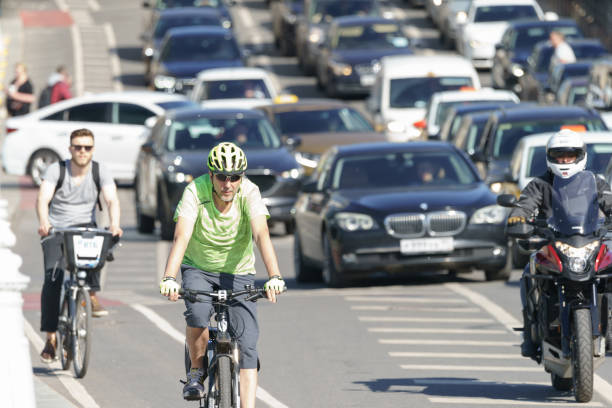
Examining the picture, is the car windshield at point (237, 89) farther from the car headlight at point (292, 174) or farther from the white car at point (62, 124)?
the car headlight at point (292, 174)

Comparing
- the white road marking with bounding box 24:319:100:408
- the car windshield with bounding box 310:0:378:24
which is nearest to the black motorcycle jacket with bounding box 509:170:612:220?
the white road marking with bounding box 24:319:100:408

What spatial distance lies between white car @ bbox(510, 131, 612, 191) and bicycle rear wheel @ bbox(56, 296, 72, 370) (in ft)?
22.3

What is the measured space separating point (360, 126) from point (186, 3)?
23940mm

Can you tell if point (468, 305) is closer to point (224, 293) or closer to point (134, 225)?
point (224, 293)

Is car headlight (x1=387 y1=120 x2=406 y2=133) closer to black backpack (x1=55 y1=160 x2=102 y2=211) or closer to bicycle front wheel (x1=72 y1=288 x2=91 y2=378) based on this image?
black backpack (x1=55 y1=160 x2=102 y2=211)

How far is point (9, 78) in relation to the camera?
155 ft

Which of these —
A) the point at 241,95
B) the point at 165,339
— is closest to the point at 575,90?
the point at 241,95

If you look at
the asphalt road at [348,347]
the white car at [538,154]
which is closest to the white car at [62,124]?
the asphalt road at [348,347]

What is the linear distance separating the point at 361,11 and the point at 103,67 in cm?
716

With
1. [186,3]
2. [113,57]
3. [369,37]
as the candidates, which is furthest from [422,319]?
[186,3]

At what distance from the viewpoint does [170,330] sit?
1554cm

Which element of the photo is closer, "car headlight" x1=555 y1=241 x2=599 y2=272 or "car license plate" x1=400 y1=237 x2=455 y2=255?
"car headlight" x1=555 y1=241 x2=599 y2=272

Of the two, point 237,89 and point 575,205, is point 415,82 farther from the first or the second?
point 575,205

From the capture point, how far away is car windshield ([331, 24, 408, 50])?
40844 millimetres
